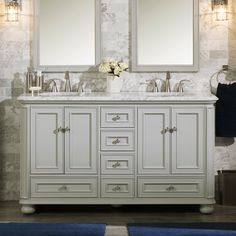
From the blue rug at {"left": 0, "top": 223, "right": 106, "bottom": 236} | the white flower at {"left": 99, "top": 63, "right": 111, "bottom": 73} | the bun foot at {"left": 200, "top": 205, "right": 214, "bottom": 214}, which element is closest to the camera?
the blue rug at {"left": 0, "top": 223, "right": 106, "bottom": 236}

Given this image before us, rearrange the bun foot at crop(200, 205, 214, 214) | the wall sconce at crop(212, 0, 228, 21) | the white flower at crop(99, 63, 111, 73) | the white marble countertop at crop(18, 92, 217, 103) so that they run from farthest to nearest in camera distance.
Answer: the wall sconce at crop(212, 0, 228, 21)
the white flower at crop(99, 63, 111, 73)
the bun foot at crop(200, 205, 214, 214)
the white marble countertop at crop(18, 92, 217, 103)

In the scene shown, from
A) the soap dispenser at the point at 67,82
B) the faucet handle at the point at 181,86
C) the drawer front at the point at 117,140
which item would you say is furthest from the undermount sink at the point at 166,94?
the soap dispenser at the point at 67,82

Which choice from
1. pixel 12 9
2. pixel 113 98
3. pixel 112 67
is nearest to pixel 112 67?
pixel 112 67

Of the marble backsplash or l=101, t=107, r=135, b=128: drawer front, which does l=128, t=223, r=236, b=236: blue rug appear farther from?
the marble backsplash

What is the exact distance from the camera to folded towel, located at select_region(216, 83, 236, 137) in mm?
5438

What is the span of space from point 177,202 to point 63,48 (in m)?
1.63

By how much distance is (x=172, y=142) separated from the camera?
17.0 feet

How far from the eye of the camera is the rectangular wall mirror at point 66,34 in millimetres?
5562

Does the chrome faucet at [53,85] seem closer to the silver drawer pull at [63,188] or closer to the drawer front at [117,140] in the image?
the drawer front at [117,140]

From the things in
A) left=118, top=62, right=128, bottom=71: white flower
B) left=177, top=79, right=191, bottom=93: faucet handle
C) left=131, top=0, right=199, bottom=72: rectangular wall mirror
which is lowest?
left=177, top=79, right=191, bottom=93: faucet handle

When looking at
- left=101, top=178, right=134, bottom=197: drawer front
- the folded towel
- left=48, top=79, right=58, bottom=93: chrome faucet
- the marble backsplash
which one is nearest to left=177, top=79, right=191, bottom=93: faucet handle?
the marble backsplash

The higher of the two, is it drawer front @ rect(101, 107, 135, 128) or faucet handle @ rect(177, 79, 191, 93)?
faucet handle @ rect(177, 79, 191, 93)

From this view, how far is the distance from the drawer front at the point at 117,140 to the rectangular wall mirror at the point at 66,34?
29.3 inches

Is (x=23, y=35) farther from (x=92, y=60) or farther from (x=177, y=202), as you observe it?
(x=177, y=202)
